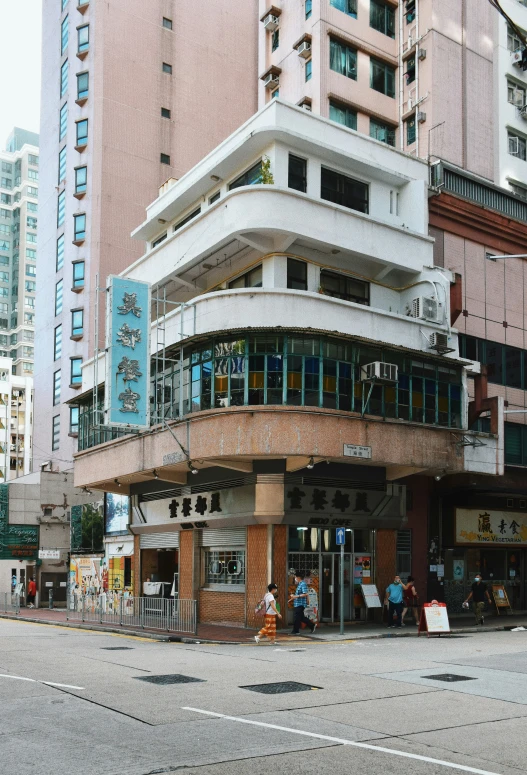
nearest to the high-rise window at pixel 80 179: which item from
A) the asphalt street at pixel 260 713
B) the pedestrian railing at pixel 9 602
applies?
the pedestrian railing at pixel 9 602

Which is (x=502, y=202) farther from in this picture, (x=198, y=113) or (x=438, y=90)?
(x=198, y=113)

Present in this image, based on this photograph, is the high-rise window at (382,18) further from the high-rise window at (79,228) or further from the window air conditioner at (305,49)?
the high-rise window at (79,228)

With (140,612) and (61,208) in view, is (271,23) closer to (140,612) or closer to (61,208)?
(61,208)

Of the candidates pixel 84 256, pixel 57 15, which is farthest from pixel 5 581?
pixel 57 15

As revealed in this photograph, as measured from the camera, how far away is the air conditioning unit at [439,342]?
28.3 m

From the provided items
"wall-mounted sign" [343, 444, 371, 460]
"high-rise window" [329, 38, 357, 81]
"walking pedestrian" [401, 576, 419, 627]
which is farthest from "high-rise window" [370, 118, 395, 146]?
"walking pedestrian" [401, 576, 419, 627]

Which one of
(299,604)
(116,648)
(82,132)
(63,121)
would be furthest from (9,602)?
(63,121)

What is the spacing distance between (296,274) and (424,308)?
183 inches

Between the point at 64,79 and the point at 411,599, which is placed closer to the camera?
the point at 411,599

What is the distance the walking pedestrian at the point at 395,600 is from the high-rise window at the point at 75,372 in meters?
29.1

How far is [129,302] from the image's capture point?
25547 mm

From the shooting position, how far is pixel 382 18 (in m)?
41.9

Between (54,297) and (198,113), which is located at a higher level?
(198,113)

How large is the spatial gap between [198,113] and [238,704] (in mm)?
47926
